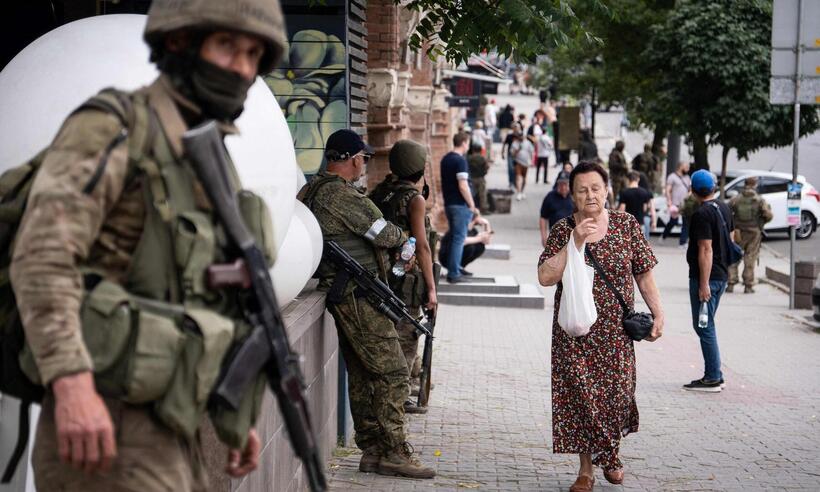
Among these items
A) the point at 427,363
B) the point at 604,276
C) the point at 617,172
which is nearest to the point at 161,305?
the point at 604,276

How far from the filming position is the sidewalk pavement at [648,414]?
7793mm

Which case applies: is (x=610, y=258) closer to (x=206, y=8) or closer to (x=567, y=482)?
(x=567, y=482)

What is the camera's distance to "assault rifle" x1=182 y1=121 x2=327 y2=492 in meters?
3.02

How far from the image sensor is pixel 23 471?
4059 mm

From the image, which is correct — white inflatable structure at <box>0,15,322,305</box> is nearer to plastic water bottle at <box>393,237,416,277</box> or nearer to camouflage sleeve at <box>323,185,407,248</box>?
camouflage sleeve at <box>323,185,407,248</box>

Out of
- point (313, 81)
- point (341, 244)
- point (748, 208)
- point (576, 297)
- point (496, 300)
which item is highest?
point (313, 81)

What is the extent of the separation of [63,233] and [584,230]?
4503mm

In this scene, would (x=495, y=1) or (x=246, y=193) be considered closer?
(x=246, y=193)

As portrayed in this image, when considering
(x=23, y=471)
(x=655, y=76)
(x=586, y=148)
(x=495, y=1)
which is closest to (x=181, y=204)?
(x=23, y=471)

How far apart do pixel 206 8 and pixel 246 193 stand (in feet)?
1.61

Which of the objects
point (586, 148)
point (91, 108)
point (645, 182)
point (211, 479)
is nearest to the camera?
point (91, 108)

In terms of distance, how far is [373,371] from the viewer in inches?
289

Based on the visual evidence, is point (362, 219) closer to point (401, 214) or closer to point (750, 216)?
point (401, 214)

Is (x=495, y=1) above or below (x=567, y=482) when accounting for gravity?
above
